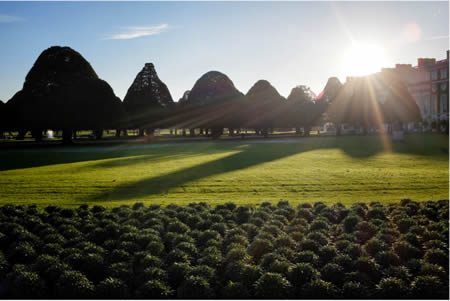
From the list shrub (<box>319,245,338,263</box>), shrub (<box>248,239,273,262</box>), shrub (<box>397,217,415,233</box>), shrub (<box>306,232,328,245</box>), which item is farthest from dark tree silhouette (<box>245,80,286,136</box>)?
shrub (<box>319,245,338,263</box>)

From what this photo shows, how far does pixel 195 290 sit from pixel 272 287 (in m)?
1.16

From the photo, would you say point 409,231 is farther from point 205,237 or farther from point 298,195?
point 298,195

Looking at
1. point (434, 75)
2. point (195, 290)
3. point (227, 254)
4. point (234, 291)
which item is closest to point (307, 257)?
point (227, 254)

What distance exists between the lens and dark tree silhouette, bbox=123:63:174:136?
56969 millimetres

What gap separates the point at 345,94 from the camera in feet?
240

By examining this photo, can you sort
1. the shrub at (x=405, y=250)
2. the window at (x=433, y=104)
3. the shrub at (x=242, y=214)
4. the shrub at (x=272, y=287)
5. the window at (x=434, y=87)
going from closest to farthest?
the shrub at (x=272, y=287)
the shrub at (x=405, y=250)
the shrub at (x=242, y=214)
the window at (x=433, y=104)
the window at (x=434, y=87)

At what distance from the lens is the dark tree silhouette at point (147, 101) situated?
5697cm

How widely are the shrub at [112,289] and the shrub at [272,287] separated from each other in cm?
200

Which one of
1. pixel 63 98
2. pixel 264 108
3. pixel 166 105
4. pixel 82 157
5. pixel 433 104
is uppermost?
pixel 433 104

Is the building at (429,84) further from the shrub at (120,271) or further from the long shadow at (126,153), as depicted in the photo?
the shrub at (120,271)

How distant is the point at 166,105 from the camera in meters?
63.5

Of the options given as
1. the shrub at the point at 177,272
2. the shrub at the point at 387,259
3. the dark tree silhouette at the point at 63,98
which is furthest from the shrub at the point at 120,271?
the dark tree silhouette at the point at 63,98

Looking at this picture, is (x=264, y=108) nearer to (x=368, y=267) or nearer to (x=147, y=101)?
(x=147, y=101)

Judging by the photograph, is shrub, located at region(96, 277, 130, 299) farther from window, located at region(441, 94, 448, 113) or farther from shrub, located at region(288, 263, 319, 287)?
window, located at region(441, 94, 448, 113)
